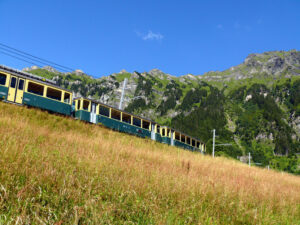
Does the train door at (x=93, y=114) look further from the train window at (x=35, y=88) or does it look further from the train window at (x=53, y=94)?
the train window at (x=35, y=88)

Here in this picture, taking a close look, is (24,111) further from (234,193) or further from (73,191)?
(234,193)

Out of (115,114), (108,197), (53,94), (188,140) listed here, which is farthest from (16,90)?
(188,140)

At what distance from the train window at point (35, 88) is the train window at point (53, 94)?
501mm

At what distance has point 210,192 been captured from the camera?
384cm

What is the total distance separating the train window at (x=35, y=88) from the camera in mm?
14752

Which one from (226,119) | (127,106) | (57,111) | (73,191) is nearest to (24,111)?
(57,111)

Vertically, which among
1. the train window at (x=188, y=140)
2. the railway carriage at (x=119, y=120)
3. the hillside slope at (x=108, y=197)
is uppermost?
the railway carriage at (x=119, y=120)

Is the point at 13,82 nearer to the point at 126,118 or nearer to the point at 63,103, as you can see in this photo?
the point at 63,103

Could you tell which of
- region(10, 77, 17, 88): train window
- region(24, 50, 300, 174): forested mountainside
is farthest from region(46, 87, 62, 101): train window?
region(24, 50, 300, 174): forested mountainside

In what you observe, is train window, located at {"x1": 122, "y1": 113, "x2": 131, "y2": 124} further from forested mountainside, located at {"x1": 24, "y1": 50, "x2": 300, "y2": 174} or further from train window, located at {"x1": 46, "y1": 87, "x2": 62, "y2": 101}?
forested mountainside, located at {"x1": 24, "y1": 50, "x2": 300, "y2": 174}

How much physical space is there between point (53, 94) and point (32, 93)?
5.19 feet

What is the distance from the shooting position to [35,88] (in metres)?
15.1

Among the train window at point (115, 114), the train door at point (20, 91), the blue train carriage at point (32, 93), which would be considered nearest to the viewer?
the blue train carriage at point (32, 93)

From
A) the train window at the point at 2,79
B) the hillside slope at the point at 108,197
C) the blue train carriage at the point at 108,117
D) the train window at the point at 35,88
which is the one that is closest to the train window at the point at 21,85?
the train window at the point at 35,88
